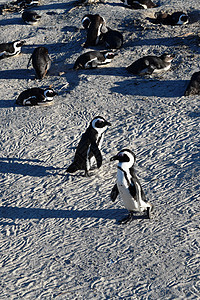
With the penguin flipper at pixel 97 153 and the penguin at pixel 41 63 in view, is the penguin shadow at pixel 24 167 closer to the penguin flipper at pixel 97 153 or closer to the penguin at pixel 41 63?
the penguin flipper at pixel 97 153

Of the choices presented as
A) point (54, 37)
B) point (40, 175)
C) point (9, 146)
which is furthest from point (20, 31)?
point (40, 175)

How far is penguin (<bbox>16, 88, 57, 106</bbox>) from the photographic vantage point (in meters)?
7.24

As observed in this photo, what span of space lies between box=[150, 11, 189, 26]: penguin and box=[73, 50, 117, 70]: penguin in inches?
78.8

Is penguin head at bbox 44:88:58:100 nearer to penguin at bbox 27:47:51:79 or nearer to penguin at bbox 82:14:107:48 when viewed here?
penguin at bbox 27:47:51:79

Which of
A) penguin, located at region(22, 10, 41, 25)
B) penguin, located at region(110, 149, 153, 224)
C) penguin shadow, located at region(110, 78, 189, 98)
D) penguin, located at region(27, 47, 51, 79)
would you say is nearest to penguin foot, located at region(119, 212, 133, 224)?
penguin, located at region(110, 149, 153, 224)

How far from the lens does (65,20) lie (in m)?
10.7

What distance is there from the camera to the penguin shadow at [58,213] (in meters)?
4.68

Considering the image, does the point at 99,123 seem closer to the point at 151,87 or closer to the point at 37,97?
the point at 37,97

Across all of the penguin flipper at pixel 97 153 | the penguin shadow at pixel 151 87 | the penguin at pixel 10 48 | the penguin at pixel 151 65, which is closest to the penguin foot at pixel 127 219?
the penguin flipper at pixel 97 153

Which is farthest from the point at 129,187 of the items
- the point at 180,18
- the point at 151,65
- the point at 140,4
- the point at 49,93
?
the point at 140,4

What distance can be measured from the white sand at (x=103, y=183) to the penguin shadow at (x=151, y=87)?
0.05ft

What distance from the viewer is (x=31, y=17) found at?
10438 millimetres

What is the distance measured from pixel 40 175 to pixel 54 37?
17.1 feet

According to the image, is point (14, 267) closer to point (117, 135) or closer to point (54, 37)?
point (117, 135)
